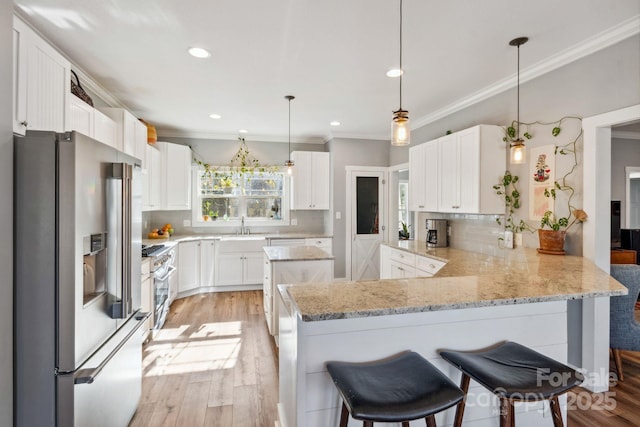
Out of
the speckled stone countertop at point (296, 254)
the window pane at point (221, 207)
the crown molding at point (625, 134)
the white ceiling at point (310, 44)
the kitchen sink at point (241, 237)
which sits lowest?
the speckled stone countertop at point (296, 254)

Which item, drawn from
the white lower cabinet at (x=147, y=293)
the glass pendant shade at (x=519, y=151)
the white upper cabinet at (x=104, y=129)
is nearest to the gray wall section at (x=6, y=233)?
the white upper cabinet at (x=104, y=129)

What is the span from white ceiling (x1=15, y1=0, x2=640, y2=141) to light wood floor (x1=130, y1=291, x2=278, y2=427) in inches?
103

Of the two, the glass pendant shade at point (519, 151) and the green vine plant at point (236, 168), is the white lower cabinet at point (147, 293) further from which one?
the glass pendant shade at point (519, 151)

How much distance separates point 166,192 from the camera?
4891 millimetres

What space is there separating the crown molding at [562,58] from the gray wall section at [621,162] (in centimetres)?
245

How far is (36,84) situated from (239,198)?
403 cm

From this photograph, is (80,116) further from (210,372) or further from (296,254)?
(210,372)

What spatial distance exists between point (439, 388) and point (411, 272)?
272cm

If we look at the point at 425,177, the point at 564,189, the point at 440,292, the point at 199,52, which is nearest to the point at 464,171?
the point at 425,177

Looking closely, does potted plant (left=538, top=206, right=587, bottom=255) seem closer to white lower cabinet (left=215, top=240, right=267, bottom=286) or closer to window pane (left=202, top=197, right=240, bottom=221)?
white lower cabinet (left=215, top=240, right=267, bottom=286)

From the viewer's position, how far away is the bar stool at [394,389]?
1067 millimetres

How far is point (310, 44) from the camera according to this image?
2492mm

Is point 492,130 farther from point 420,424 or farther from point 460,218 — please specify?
point 420,424

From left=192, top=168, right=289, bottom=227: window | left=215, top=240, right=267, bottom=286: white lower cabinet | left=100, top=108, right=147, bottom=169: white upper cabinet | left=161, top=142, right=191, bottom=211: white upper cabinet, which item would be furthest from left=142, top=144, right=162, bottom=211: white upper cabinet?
left=215, top=240, right=267, bottom=286: white lower cabinet
